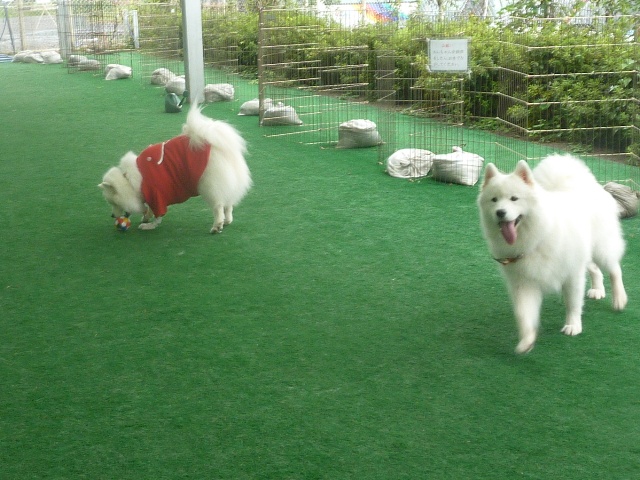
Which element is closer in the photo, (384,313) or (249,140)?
(384,313)

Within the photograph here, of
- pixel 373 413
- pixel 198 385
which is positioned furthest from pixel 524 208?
pixel 198 385

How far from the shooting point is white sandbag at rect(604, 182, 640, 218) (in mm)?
5559

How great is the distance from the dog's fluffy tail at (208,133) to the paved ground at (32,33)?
19416 millimetres

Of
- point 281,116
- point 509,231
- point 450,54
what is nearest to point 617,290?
point 509,231

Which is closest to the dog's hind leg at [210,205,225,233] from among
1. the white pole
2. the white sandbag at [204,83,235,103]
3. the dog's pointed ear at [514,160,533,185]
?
the dog's pointed ear at [514,160,533,185]

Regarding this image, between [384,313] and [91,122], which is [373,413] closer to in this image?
[384,313]

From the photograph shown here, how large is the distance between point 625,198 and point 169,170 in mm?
3381

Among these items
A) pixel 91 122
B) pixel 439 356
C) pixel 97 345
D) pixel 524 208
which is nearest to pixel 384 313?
pixel 439 356

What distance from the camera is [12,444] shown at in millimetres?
Answer: 2893

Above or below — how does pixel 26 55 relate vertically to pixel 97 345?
above

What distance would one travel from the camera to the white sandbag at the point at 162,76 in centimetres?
1434

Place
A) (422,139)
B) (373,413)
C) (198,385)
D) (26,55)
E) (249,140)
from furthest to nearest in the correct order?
(26,55), (249,140), (422,139), (198,385), (373,413)

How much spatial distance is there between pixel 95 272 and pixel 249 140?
14.8 feet

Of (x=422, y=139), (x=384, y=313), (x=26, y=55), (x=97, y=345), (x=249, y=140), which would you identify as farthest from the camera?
(x=26, y=55)
